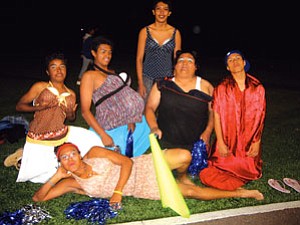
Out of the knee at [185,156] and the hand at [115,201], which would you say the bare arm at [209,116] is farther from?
the hand at [115,201]

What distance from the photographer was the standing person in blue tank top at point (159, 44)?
519 cm

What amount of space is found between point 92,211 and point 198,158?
152 cm

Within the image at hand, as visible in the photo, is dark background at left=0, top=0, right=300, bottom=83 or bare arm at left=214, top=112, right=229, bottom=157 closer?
bare arm at left=214, top=112, right=229, bottom=157

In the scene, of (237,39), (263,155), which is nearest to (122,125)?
(263,155)

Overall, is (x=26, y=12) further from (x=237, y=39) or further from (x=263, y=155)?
(x=263, y=155)

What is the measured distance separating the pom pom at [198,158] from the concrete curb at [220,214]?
0.83m

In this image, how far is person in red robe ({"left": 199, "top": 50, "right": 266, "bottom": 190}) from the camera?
4.46 metres

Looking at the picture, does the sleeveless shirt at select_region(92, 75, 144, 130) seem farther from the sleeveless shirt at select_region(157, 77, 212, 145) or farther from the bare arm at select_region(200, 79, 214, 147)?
the bare arm at select_region(200, 79, 214, 147)

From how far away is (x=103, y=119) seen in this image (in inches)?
179

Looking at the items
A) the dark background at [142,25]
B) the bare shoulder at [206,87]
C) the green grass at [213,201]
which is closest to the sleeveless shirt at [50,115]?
the green grass at [213,201]

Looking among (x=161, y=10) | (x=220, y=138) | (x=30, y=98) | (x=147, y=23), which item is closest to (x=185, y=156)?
(x=220, y=138)

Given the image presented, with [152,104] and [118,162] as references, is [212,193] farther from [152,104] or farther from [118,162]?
[152,104]

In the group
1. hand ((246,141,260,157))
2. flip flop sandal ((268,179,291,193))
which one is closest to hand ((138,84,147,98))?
hand ((246,141,260,157))

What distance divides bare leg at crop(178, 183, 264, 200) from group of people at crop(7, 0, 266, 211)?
0.01 meters
